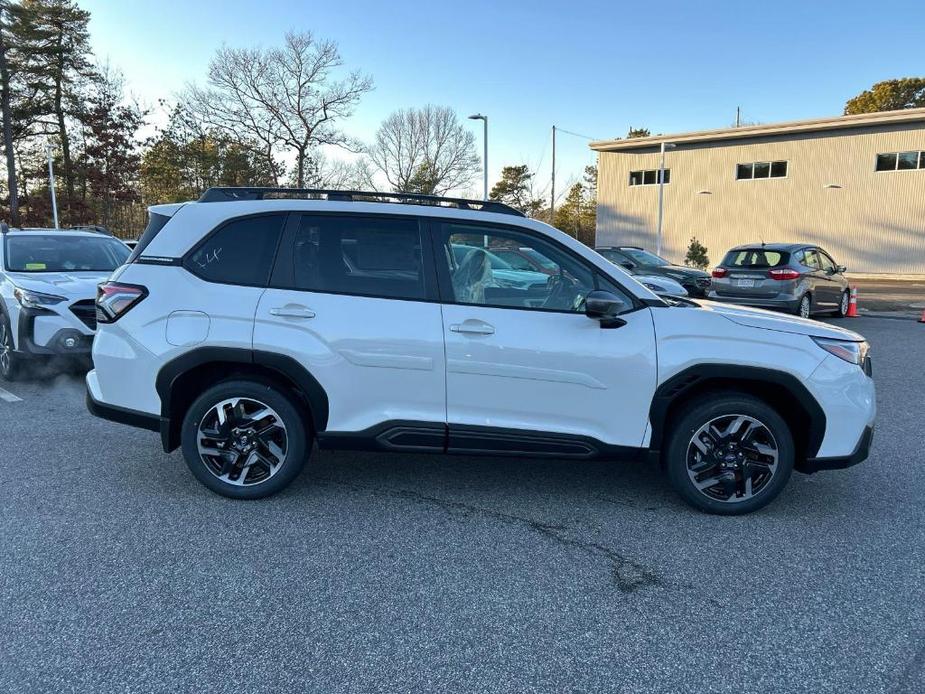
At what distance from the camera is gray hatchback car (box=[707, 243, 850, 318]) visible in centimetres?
1198

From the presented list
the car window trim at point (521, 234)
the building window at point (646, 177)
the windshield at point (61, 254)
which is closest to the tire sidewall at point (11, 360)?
the windshield at point (61, 254)

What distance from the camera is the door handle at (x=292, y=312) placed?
3734 millimetres

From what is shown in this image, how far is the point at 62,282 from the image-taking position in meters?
6.87

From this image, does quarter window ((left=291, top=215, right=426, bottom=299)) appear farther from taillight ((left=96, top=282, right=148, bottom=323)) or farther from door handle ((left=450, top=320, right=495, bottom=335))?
taillight ((left=96, top=282, right=148, bottom=323))

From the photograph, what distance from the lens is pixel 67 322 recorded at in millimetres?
6504

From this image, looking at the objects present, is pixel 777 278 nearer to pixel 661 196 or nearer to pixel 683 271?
pixel 683 271

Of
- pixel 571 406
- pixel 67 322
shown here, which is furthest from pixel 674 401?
pixel 67 322

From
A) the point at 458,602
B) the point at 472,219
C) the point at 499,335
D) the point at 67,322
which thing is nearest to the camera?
the point at 458,602

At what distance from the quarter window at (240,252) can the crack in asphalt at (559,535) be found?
1446 mm

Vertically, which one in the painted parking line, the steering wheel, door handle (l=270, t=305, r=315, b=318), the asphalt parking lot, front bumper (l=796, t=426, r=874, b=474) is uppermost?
the steering wheel

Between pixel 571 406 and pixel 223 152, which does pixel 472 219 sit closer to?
pixel 571 406

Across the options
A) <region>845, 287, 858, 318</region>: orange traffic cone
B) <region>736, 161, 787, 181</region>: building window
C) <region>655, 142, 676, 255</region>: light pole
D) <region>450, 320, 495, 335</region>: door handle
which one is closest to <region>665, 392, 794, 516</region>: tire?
<region>450, 320, 495, 335</region>: door handle

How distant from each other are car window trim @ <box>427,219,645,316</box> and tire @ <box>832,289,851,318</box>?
12183 millimetres

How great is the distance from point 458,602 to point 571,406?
1315 mm
